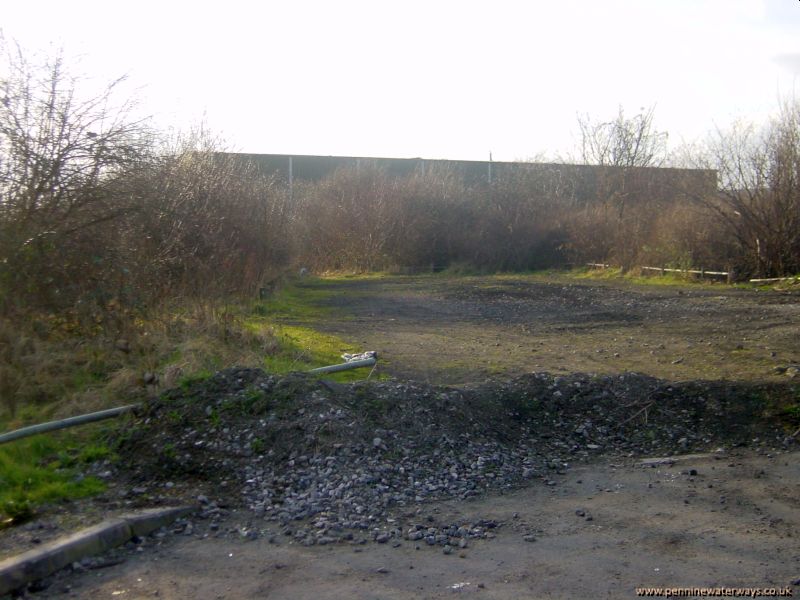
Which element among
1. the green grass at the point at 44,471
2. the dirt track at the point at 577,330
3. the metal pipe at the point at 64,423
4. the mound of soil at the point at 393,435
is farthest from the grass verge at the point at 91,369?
the dirt track at the point at 577,330

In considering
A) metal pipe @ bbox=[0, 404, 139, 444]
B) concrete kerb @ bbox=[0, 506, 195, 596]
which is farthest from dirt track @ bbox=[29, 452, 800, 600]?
metal pipe @ bbox=[0, 404, 139, 444]

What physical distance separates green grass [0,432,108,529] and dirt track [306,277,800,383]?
15.0 ft

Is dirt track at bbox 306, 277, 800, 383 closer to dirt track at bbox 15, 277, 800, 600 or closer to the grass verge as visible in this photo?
dirt track at bbox 15, 277, 800, 600

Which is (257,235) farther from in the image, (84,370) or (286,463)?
(286,463)

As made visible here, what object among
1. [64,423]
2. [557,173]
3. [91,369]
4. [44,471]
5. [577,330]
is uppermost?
[557,173]

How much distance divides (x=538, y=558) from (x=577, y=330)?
11.6m

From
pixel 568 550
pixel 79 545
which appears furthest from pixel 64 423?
pixel 568 550

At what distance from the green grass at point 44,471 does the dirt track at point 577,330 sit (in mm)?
4572

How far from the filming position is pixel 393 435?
24.9ft

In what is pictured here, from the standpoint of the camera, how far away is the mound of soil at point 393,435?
660 centimetres

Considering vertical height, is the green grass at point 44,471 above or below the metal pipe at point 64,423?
below

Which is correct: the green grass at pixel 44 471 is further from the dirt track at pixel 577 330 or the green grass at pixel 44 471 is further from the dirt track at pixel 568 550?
the dirt track at pixel 577 330

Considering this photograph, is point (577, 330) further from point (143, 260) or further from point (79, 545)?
point (79, 545)

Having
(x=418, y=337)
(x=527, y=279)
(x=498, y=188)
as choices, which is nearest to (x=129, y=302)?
(x=418, y=337)
